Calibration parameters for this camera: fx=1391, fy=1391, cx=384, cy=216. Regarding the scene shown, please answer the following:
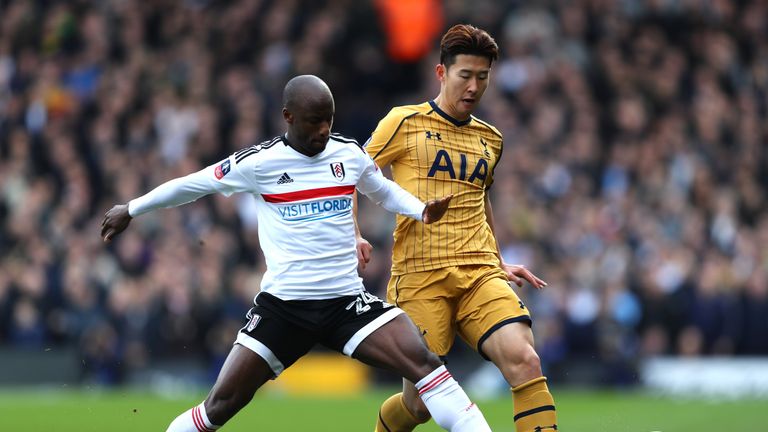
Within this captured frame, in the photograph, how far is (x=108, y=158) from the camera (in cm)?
2220

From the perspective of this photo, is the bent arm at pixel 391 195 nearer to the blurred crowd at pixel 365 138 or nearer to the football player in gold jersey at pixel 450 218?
the football player in gold jersey at pixel 450 218

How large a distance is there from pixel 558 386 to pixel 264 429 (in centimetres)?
660

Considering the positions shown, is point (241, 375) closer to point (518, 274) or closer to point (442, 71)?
point (518, 274)

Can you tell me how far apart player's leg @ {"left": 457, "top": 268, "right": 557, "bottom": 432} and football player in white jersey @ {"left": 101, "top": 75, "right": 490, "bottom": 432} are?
464 mm

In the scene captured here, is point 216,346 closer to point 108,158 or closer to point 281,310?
point 108,158

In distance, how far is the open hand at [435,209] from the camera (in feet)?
27.0

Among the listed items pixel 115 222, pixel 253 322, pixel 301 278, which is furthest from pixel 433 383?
pixel 115 222

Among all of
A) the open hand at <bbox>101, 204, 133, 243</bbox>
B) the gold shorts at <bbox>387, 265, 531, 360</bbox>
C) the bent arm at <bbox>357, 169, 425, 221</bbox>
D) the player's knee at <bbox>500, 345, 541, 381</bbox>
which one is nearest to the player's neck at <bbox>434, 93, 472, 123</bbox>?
the bent arm at <bbox>357, 169, 425, 221</bbox>

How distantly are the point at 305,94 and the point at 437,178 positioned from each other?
144 centimetres

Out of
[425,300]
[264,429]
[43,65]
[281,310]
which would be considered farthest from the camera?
[43,65]

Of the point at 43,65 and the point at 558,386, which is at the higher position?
the point at 43,65

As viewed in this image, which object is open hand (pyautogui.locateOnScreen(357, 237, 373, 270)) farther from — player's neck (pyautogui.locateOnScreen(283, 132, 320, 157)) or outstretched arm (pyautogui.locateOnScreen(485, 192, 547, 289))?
outstretched arm (pyautogui.locateOnScreen(485, 192, 547, 289))

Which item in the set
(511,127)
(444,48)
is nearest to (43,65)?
(511,127)

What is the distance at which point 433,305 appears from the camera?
29.5 ft
